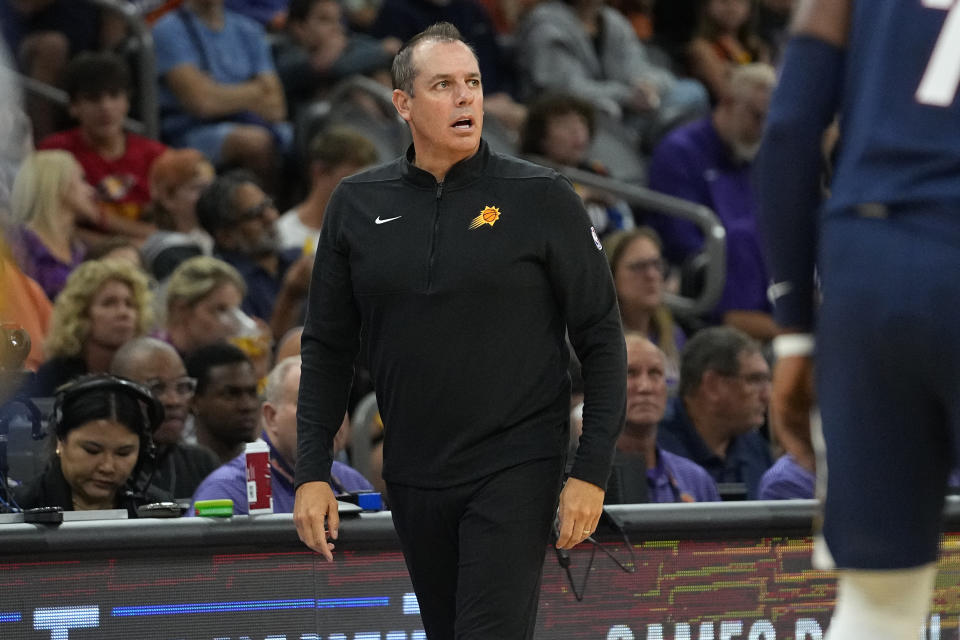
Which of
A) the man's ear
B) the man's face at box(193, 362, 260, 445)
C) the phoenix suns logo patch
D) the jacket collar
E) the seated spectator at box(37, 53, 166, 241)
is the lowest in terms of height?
the man's face at box(193, 362, 260, 445)

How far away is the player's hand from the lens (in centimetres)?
254

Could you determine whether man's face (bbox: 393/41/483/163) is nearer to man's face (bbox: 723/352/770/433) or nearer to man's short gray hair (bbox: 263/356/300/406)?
man's short gray hair (bbox: 263/356/300/406)

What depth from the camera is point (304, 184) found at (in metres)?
10.0

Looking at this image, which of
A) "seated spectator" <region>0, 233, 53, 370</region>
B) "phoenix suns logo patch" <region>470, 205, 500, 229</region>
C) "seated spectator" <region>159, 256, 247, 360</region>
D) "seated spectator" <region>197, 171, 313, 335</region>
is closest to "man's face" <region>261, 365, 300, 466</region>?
"seated spectator" <region>0, 233, 53, 370</region>

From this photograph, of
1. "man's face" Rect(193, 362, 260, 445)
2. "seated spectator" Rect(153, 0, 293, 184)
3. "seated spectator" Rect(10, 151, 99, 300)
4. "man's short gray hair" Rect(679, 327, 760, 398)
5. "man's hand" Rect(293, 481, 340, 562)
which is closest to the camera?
"man's hand" Rect(293, 481, 340, 562)

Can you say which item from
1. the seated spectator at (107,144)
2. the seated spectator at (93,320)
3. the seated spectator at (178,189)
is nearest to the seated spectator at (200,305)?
the seated spectator at (93,320)

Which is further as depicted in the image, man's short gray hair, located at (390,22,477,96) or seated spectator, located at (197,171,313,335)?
seated spectator, located at (197,171,313,335)

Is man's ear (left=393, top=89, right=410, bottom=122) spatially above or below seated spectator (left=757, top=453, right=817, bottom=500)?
above

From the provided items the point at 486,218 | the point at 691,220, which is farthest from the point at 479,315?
the point at 691,220

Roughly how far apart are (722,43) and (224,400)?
6.72 m

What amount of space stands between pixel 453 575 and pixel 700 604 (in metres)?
1.14

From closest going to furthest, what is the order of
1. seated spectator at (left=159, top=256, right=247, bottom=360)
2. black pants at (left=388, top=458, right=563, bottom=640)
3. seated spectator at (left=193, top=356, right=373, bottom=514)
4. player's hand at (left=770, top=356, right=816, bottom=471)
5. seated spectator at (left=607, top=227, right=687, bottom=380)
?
player's hand at (left=770, top=356, right=816, bottom=471) < black pants at (left=388, top=458, right=563, bottom=640) < seated spectator at (left=193, top=356, right=373, bottom=514) < seated spectator at (left=159, top=256, right=247, bottom=360) < seated spectator at (left=607, top=227, right=687, bottom=380)

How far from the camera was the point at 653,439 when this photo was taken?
6539 millimetres

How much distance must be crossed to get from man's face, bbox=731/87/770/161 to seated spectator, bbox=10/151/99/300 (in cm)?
408
